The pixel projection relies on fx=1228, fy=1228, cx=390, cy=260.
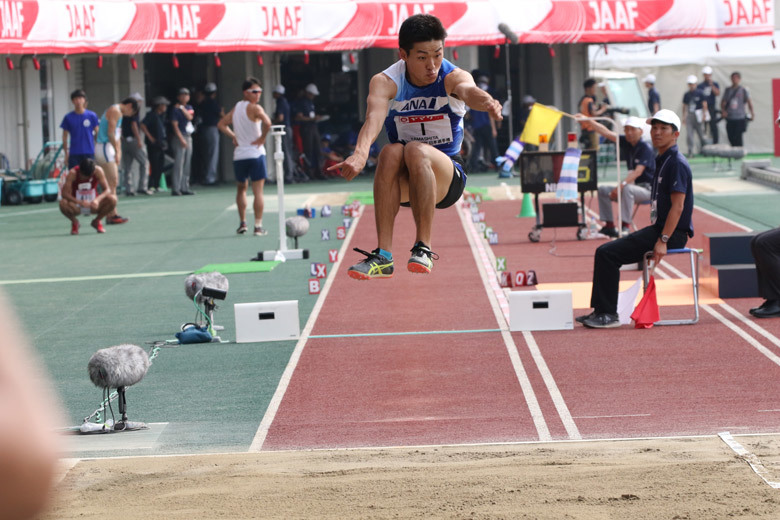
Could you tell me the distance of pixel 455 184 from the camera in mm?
6738

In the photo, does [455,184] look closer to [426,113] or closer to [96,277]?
[426,113]

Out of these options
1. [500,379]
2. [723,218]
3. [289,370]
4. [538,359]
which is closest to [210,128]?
[723,218]

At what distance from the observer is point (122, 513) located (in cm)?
627

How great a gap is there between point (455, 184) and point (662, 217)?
467 cm

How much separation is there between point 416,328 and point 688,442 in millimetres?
4634

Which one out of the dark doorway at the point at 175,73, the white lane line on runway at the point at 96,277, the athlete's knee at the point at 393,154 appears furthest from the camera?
Result: the dark doorway at the point at 175,73

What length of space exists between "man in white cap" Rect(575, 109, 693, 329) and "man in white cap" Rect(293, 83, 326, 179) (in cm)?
1925

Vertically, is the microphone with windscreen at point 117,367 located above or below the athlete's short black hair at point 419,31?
below

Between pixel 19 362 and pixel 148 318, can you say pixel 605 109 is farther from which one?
pixel 19 362

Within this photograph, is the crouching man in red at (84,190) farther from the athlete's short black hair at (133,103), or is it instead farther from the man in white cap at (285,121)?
the man in white cap at (285,121)

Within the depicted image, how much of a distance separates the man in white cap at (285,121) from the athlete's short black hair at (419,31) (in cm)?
2083

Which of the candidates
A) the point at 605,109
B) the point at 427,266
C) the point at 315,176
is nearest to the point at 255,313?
the point at 427,266

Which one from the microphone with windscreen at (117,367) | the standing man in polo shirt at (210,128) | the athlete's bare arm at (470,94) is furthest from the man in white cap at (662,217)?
the standing man in polo shirt at (210,128)

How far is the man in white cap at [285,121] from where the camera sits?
2839 cm
